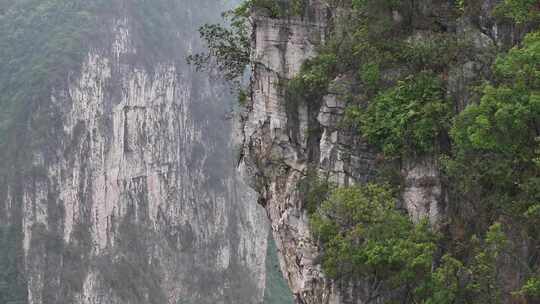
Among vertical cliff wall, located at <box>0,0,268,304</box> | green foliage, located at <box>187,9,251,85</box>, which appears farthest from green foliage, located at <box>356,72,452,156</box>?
vertical cliff wall, located at <box>0,0,268,304</box>

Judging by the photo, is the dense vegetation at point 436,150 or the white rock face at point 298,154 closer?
the dense vegetation at point 436,150

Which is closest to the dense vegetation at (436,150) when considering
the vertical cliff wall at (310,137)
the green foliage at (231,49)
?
the vertical cliff wall at (310,137)

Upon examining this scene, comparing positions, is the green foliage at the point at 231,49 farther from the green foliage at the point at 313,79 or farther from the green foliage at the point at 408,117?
the green foliage at the point at 408,117

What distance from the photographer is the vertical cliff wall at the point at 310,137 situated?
10.1 metres

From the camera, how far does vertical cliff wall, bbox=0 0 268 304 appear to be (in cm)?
3994

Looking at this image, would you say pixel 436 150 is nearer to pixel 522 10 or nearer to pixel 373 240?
pixel 373 240

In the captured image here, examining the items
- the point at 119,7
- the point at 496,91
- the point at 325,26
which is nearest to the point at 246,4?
the point at 325,26

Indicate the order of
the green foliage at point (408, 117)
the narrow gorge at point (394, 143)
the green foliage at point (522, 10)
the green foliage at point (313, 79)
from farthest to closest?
the green foliage at point (313, 79) → the green foliage at point (408, 117) → the green foliage at point (522, 10) → the narrow gorge at point (394, 143)

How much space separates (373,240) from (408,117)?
204 cm

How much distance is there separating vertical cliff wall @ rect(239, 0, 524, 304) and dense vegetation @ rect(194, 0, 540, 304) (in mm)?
139

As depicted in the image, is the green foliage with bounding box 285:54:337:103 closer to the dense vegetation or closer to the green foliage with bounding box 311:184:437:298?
the dense vegetation

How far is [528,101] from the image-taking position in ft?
27.5

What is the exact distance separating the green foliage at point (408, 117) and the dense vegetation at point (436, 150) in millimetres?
17

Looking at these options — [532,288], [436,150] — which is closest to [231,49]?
[436,150]
